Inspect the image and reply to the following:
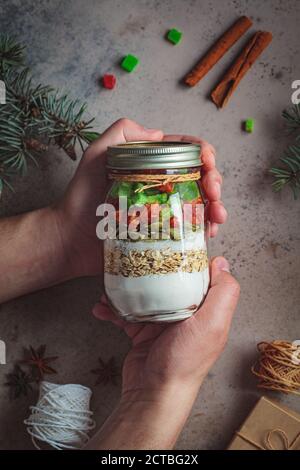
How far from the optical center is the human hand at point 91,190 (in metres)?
1.27

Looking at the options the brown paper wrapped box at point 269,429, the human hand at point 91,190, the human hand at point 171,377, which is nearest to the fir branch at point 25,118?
the human hand at point 91,190

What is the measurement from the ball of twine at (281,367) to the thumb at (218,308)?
0.25 m

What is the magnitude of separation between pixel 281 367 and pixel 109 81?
0.82m

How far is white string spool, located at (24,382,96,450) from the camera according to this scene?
1400 millimetres

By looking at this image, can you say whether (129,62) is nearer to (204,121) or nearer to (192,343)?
(204,121)

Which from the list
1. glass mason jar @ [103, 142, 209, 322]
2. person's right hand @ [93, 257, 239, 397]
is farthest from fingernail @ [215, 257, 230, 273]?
glass mason jar @ [103, 142, 209, 322]

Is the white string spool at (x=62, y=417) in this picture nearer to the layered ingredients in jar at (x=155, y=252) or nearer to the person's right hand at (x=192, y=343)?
the person's right hand at (x=192, y=343)

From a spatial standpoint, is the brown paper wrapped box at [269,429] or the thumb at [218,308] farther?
the brown paper wrapped box at [269,429]

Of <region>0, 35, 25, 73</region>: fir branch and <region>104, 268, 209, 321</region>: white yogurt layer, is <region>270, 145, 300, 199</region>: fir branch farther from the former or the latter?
<region>0, 35, 25, 73</region>: fir branch

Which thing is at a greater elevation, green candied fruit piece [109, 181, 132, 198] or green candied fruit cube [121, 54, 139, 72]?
green candied fruit cube [121, 54, 139, 72]

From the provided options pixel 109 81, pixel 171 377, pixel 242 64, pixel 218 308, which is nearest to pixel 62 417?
pixel 171 377

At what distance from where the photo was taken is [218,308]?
1.20 meters

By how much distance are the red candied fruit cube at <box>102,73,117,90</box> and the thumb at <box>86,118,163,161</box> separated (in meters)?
0.20
